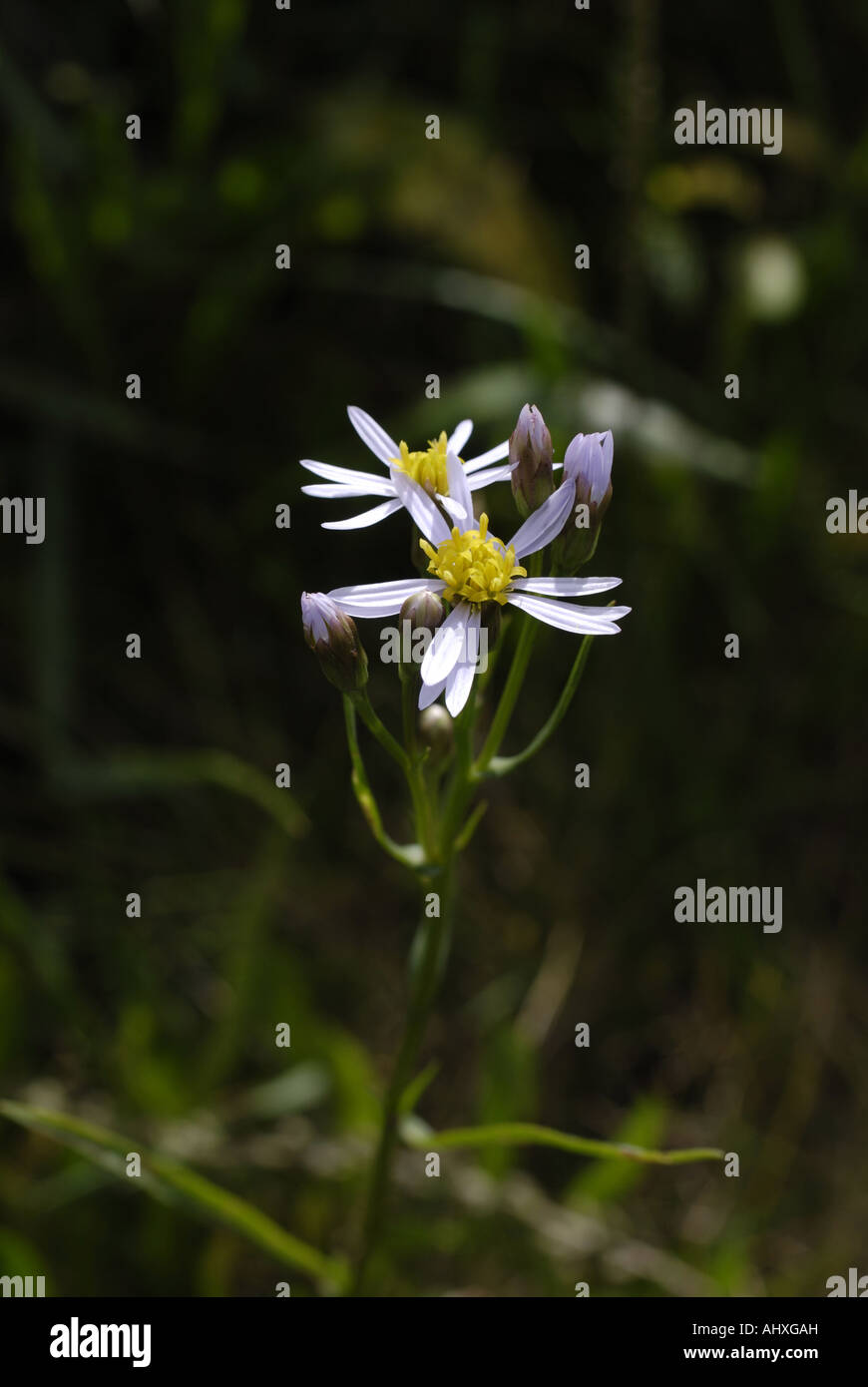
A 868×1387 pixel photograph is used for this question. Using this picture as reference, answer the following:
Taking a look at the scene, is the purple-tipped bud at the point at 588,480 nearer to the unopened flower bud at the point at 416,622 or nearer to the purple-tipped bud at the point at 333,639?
the unopened flower bud at the point at 416,622

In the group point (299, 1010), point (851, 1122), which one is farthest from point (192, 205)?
point (851, 1122)

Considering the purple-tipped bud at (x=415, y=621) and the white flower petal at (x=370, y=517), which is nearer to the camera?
the purple-tipped bud at (x=415, y=621)

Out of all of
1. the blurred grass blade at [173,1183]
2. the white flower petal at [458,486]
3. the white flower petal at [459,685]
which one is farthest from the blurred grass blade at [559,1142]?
the white flower petal at [458,486]

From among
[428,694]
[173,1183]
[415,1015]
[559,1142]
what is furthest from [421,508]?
[173,1183]

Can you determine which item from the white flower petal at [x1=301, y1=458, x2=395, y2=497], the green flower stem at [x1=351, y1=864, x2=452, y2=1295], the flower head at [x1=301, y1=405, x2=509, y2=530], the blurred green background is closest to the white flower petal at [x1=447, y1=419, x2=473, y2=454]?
the flower head at [x1=301, y1=405, x2=509, y2=530]

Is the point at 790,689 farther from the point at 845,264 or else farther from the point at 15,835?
the point at 15,835

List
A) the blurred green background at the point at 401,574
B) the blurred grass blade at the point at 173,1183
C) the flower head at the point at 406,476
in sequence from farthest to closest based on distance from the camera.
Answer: the blurred green background at the point at 401,574
the blurred grass blade at the point at 173,1183
the flower head at the point at 406,476

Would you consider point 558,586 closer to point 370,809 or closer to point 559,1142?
point 370,809
